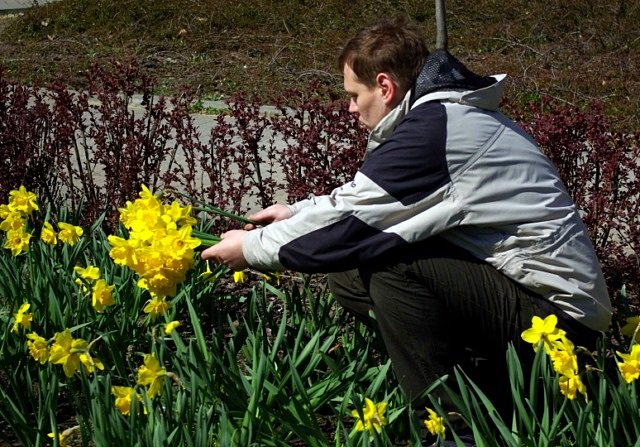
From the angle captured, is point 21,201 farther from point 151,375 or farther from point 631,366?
point 631,366

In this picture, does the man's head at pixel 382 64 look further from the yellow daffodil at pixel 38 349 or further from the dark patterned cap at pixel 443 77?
the yellow daffodil at pixel 38 349

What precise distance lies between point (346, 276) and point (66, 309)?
2.91ft

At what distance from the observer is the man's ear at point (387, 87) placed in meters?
2.75

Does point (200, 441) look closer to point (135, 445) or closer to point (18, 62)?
point (135, 445)

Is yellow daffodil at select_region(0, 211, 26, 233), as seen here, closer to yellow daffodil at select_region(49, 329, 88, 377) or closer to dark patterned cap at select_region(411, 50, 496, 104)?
yellow daffodil at select_region(49, 329, 88, 377)

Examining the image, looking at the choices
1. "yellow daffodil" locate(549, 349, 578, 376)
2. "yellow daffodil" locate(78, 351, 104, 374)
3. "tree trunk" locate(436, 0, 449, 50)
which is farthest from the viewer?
"tree trunk" locate(436, 0, 449, 50)

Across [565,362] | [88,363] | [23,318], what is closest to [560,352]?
[565,362]

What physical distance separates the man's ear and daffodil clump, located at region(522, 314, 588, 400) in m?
0.77

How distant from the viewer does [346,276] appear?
2951 millimetres

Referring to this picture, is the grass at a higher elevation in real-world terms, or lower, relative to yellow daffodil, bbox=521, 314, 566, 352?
higher

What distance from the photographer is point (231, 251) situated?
2746 mm

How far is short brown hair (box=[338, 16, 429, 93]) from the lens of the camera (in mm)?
2740

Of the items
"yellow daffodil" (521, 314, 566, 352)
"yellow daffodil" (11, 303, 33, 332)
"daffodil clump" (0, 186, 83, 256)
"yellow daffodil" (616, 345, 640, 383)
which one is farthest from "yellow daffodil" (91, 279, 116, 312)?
"yellow daffodil" (616, 345, 640, 383)

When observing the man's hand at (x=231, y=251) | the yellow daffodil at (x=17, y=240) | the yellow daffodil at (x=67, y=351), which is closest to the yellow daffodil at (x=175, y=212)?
the man's hand at (x=231, y=251)
